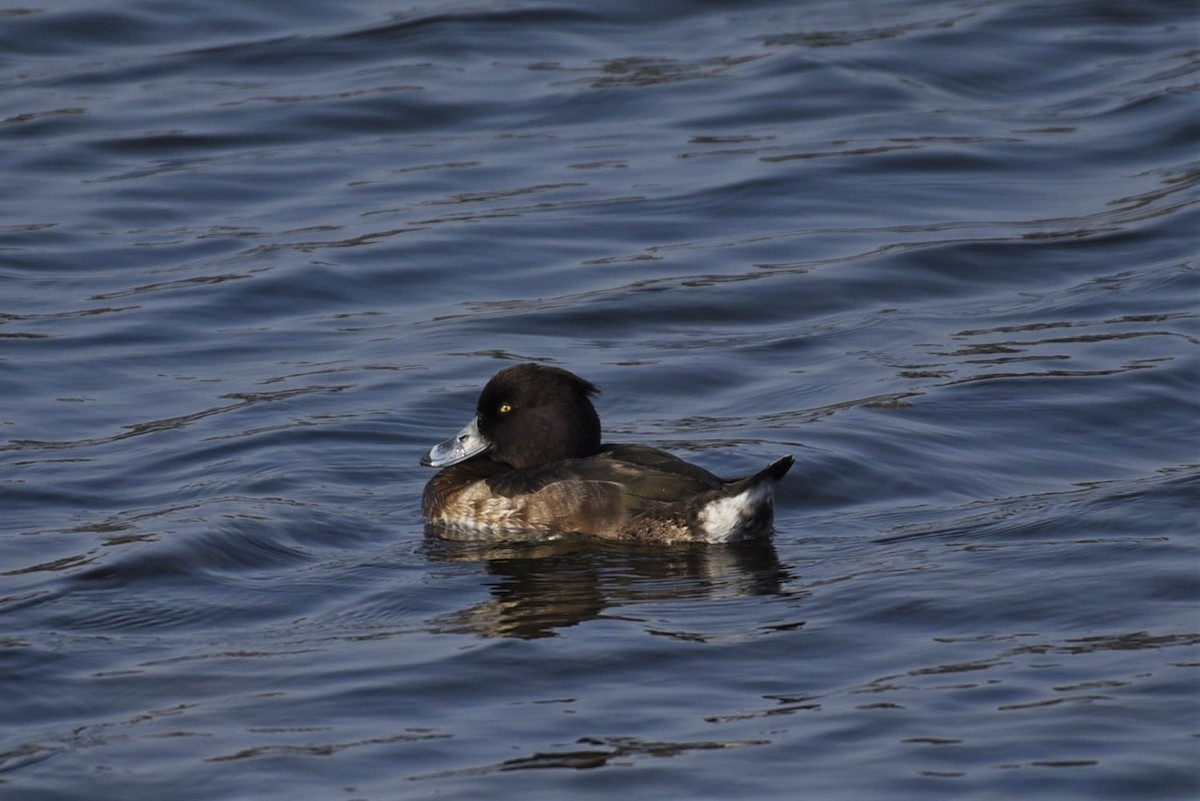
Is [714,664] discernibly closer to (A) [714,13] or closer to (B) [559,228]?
(B) [559,228]

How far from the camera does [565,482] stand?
8797mm

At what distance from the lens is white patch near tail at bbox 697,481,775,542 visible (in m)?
8.38

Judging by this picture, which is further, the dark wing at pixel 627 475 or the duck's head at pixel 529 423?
the duck's head at pixel 529 423

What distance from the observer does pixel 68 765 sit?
20.1 ft

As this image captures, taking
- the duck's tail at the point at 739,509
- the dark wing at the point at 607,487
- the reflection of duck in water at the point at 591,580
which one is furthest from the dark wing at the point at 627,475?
the reflection of duck in water at the point at 591,580

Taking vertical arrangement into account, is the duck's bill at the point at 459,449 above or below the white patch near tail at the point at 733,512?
above

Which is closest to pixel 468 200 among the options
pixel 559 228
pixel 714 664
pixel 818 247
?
pixel 559 228

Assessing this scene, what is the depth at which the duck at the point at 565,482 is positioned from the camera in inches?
334

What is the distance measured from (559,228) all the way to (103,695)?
8570mm

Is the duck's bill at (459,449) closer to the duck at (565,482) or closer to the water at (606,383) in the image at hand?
the duck at (565,482)

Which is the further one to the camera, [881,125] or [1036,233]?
[881,125]

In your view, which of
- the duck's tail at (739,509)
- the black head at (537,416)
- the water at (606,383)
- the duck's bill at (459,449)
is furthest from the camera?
the duck's bill at (459,449)

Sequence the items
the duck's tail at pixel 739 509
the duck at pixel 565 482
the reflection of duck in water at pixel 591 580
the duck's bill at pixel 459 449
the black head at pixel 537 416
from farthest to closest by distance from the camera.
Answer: the duck's bill at pixel 459 449 → the black head at pixel 537 416 → the duck at pixel 565 482 → the duck's tail at pixel 739 509 → the reflection of duck in water at pixel 591 580

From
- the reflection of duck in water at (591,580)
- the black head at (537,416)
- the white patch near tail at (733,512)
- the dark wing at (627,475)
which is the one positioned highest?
the black head at (537,416)
